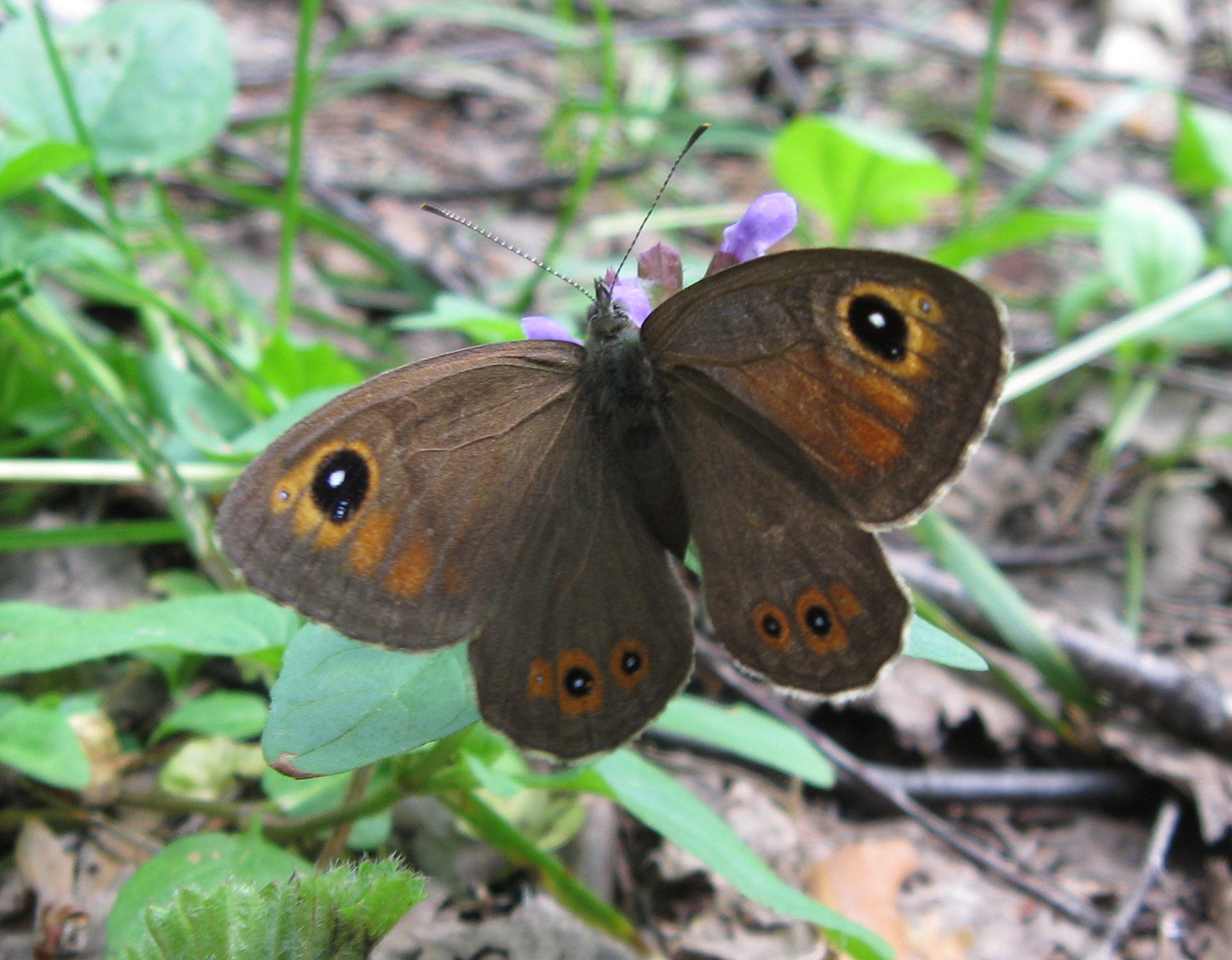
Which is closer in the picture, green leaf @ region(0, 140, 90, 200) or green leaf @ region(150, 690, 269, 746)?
green leaf @ region(150, 690, 269, 746)

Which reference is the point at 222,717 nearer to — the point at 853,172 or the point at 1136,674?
the point at 1136,674

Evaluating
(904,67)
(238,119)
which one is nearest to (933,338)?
(238,119)

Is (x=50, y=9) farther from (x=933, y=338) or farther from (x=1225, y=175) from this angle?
(x=1225, y=175)

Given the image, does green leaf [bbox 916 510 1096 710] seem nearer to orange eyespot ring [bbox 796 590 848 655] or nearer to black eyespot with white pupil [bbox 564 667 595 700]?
orange eyespot ring [bbox 796 590 848 655]

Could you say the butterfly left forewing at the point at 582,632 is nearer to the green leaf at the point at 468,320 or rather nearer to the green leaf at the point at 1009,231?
the green leaf at the point at 468,320

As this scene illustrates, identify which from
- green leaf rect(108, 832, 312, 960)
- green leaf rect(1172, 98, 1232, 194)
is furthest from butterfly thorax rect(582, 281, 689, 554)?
green leaf rect(1172, 98, 1232, 194)

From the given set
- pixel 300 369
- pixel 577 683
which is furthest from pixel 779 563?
pixel 300 369
